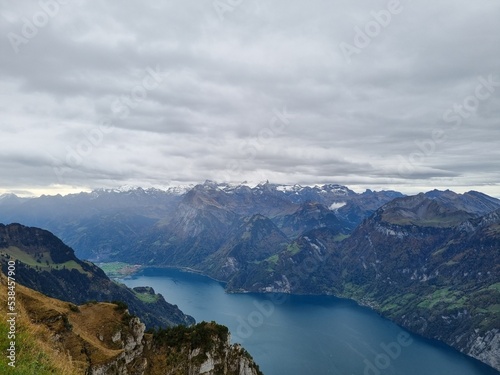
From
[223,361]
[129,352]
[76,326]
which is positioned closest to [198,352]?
[223,361]

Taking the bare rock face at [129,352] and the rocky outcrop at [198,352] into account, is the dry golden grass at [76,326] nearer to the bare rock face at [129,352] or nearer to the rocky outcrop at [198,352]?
the bare rock face at [129,352]

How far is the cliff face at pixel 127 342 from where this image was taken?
6656cm

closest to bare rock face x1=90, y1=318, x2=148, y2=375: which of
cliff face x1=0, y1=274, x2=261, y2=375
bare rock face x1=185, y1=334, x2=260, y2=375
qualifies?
cliff face x1=0, y1=274, x2=261, y2=375

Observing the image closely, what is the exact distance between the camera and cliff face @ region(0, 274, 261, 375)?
6656 centimetres

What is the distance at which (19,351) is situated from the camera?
55.7ft

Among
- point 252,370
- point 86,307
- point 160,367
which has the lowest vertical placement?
point 252,370

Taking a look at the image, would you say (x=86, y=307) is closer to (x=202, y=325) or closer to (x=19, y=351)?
(x=202, y=325)

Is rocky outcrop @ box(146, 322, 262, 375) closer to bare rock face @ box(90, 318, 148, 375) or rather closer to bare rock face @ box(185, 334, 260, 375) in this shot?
bare rock face @ box(185, 334, 260, 375)

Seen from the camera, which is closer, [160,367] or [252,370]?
[160,367]

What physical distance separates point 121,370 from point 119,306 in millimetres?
20290

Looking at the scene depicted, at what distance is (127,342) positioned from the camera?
7950 cm

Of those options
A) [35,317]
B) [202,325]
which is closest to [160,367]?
[202,325]

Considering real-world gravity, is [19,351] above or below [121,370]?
above

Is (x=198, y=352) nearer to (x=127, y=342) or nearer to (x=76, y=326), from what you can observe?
(x=127, y=342)
